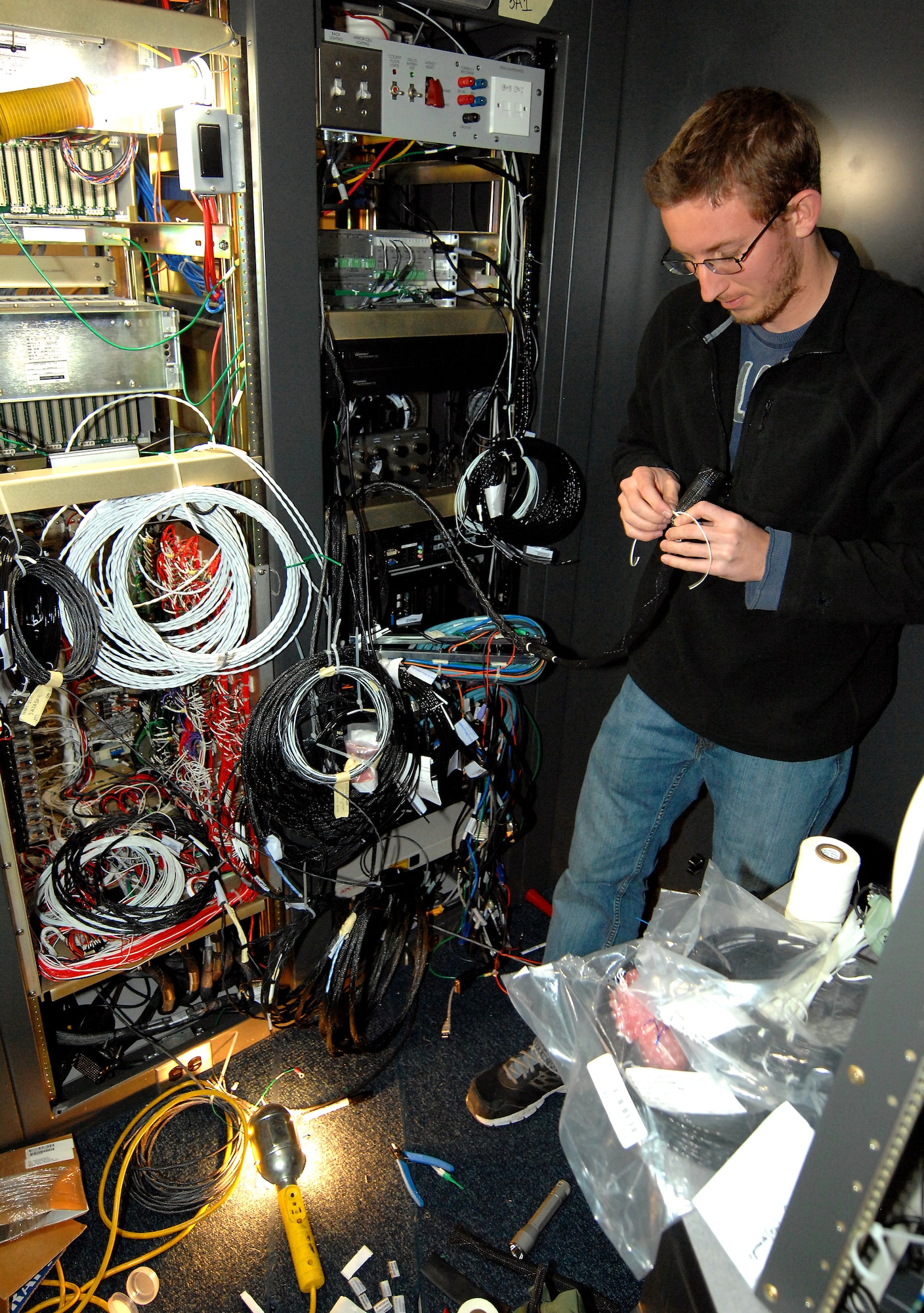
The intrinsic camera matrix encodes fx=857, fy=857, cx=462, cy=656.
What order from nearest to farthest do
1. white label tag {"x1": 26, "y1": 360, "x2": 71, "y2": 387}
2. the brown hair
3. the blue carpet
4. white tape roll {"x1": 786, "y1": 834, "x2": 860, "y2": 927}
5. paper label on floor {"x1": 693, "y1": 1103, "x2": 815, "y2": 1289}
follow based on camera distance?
paper label on floor {"x1": 693, "y1": 1103, "x2": 815, "y2": 1289} → white tape roll {"x1": 786, "y1": 834, "x2": 860, "y2": 927} → the brown hair → white label tag {"x1": 26, "y1": 360, "x2": 71, "y2": 387} → the blue carpet

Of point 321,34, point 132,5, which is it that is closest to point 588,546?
point 321,34

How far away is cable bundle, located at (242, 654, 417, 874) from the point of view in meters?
1.74

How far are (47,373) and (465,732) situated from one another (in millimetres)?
1087

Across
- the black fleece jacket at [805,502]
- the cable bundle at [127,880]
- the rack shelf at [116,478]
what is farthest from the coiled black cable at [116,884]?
the black fleece jacket at [805,502]

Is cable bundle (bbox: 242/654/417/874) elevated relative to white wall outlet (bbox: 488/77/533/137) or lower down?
lower down

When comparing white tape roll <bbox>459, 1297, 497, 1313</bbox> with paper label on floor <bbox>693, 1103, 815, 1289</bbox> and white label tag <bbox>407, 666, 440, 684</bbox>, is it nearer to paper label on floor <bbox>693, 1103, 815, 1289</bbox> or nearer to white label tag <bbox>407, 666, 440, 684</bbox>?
paper label on floor <bbox>693, 1103, 815, 1289</bbox>

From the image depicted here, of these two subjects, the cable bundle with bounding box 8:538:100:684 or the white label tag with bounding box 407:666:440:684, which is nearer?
the cable bundle with bounding box 8:538:100:684

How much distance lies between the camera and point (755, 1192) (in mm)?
773

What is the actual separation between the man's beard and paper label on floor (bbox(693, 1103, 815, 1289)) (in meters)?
1.15

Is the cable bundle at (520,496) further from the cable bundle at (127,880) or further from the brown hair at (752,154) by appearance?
the cable bundle at (127,880)

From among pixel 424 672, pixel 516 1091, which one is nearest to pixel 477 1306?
pixel 516 1091

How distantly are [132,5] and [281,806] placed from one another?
1.36 m

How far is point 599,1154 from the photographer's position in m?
0.91

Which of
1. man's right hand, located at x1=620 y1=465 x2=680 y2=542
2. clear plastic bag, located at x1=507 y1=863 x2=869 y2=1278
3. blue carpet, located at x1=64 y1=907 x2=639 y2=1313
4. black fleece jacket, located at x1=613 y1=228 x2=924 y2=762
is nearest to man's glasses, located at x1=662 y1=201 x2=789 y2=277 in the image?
black fleece jacket, located at x1=613 y1=228 x2=924 y2=762
